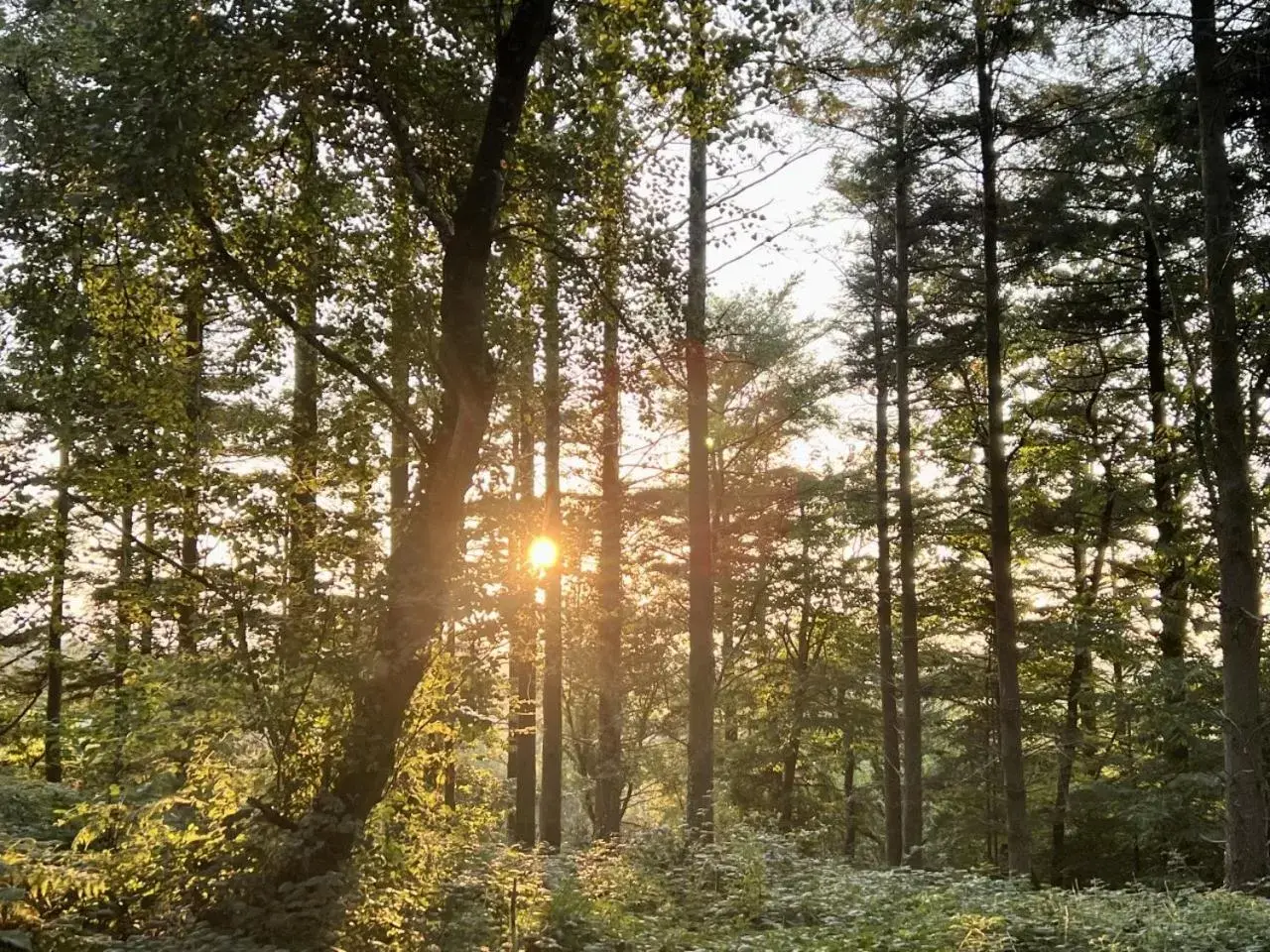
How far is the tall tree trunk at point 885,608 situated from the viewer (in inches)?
647

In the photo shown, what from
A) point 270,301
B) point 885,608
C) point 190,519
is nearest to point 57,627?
point 190,519

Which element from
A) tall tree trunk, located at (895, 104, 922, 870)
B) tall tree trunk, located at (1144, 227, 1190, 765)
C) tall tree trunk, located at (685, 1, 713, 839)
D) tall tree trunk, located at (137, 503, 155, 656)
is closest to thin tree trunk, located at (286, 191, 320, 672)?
tall tree trunk, located at (137, 503, 155, 656)

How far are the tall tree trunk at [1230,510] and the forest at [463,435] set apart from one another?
38 millimetres

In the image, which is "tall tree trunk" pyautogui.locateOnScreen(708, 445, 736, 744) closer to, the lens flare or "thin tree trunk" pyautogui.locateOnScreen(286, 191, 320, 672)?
the lens flare

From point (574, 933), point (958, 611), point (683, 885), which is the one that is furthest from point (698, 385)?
point (958, 611)

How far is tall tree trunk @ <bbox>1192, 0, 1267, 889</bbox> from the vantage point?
774 cm

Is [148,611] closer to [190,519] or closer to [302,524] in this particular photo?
[190,519]

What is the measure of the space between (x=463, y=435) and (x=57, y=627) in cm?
558

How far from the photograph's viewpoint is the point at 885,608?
1730cm

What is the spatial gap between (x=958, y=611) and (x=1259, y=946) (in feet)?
40.9

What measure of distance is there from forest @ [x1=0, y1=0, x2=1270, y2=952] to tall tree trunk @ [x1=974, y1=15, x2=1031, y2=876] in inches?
2.4

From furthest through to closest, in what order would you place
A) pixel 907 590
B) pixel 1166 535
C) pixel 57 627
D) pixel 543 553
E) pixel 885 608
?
pixel 885 608
pixel 907 590
pixel 1166 535
pixel 543 553
pixel 57 627

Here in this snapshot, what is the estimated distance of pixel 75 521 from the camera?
36.9ft

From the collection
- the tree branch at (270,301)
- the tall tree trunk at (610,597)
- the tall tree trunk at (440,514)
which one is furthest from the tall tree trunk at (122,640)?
the tall tree trunk at (610,597)
